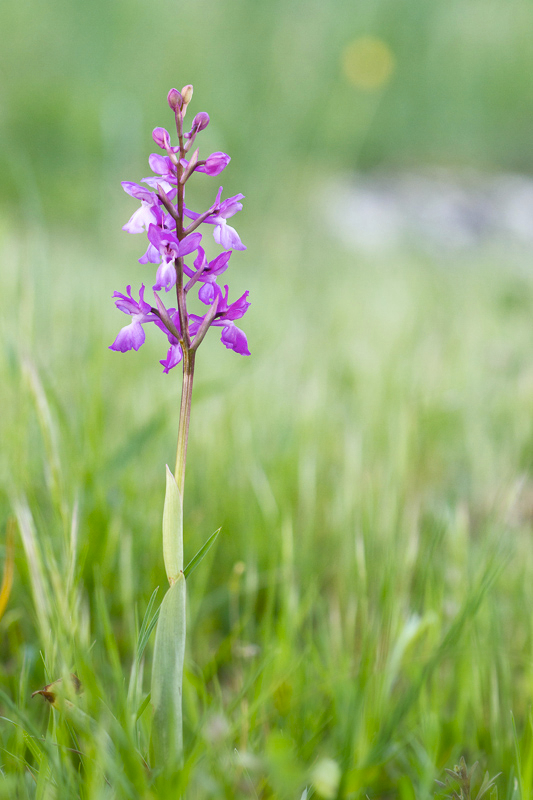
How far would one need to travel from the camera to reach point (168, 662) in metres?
0.37

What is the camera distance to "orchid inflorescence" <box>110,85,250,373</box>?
380 millimetres

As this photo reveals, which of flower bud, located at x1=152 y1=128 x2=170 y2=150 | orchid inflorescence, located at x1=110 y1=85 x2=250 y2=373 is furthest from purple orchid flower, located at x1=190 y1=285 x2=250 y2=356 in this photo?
flower bud, located at x1=152 y1=128 x2=170 y2=150

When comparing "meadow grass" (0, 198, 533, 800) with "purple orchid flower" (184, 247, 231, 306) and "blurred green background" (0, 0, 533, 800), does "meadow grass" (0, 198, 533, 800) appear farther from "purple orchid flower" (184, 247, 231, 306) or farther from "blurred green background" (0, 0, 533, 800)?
"purple orchid flower" (184, 247, 231, 306)

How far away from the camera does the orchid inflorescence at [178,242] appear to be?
14.9 inches

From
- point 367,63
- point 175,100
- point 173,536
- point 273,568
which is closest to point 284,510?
point 273,568

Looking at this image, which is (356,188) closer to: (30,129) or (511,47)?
(511,47)

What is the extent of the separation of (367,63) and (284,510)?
478cm

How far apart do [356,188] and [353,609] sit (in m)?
5.97

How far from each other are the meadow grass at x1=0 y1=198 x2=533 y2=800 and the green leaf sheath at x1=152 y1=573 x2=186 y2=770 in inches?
0.6

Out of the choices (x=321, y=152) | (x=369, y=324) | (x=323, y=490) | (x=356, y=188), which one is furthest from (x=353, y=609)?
(x=356, y=188)

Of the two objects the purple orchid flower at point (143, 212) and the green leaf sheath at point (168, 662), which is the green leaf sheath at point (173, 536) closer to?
the green leaf sheath at point (168, 662)

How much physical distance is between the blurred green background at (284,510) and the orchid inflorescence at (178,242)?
167mm

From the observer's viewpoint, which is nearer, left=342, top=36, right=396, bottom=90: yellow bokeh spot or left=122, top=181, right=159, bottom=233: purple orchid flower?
left=122, top=181, right=159, bottom=233: purple orchid flower

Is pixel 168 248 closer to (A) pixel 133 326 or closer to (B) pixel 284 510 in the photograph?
(A) pixel 133 326
